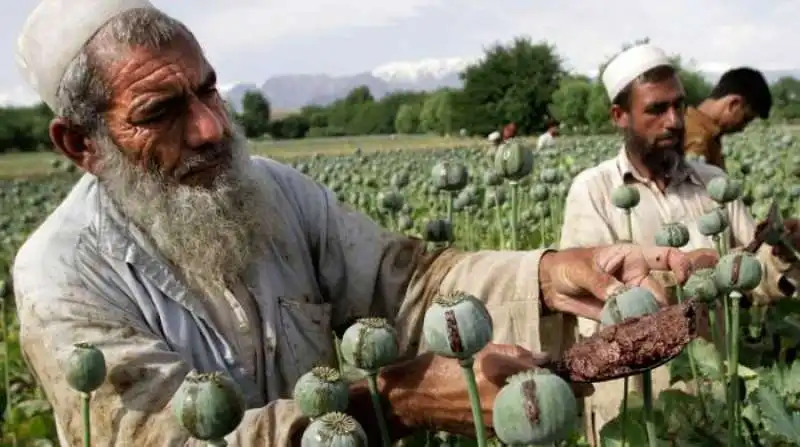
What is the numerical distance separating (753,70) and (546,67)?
5359 cm

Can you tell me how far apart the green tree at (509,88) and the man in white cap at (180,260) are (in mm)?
52676

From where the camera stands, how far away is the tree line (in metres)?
50.7

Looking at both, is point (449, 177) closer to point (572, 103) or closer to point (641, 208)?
point (641, 208)

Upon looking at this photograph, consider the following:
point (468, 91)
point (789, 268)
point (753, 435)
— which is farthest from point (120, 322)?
point (468, 91)

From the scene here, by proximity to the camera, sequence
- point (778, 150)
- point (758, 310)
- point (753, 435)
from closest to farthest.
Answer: point (753, 435)
point (758, 310)
point (778, 150)

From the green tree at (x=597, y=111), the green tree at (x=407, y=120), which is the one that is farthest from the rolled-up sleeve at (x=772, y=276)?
the green tree at (x=407, y=120)

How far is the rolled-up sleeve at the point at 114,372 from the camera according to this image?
2133 mm

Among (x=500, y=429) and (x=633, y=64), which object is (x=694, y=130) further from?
(x=500, y=429)

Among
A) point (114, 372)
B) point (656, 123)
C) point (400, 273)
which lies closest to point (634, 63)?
point (656, 123)

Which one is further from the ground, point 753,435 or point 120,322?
point 120,322

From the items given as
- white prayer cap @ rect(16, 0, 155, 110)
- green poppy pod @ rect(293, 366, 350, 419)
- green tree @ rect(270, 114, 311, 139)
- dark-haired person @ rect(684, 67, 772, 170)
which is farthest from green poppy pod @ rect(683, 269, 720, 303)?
green tree @ rect(270, 114, 311, 139)

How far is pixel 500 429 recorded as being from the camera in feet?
4.34

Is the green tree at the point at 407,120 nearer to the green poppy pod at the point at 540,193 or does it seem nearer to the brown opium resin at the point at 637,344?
the green poppy pod at the point at 540,193

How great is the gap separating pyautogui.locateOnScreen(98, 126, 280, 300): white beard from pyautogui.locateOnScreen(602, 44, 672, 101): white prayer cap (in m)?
2.28
